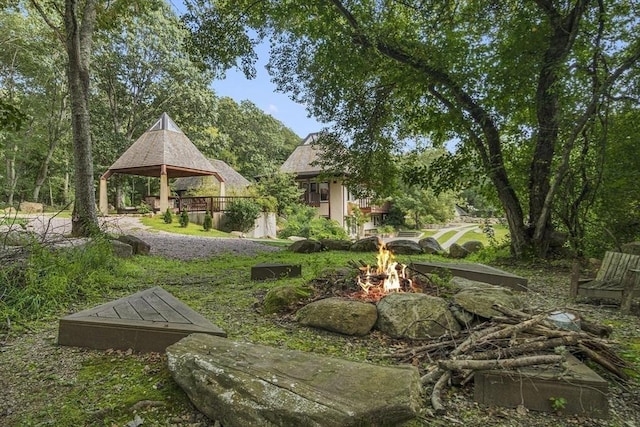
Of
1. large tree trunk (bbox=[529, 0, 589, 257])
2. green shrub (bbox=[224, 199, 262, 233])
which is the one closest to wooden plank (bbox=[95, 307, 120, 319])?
large tree trunk (bbox=[529, 0, 589, 257])

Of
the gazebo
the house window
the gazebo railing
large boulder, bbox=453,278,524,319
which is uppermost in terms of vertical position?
the gazebo

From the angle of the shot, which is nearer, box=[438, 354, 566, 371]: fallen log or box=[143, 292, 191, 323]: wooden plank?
box=[438, 354, 566, 371]: fallen log

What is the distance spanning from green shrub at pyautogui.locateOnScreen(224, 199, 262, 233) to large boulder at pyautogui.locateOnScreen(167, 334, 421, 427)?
17.3 metres

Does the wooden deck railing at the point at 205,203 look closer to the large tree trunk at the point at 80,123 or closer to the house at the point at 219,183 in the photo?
the house at the point at 219,183

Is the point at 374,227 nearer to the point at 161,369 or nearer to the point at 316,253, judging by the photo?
the point at 316,253

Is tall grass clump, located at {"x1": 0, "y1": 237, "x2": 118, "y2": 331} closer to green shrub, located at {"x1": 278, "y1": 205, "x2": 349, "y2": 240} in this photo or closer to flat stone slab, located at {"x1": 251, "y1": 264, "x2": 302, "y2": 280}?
flat stone slab, located at {"x1": 251, "y1": 264, "x2": 302, "y2": 280}

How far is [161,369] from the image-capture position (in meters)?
2.71

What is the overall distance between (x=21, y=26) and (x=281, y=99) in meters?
22.8

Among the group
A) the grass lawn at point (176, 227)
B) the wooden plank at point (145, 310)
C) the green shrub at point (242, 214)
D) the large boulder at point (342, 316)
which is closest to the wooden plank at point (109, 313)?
the wooden plank at point (145, 310)

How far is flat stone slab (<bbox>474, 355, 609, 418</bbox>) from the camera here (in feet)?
7.18

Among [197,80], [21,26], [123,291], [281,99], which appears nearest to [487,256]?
[281,99]

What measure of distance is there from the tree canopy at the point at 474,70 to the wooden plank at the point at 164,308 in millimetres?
5857

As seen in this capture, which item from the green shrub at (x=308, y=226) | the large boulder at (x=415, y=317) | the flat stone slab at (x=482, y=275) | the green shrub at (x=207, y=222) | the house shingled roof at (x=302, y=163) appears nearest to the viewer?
the large boulder at (x=415, y=317)

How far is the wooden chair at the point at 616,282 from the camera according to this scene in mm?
4363
